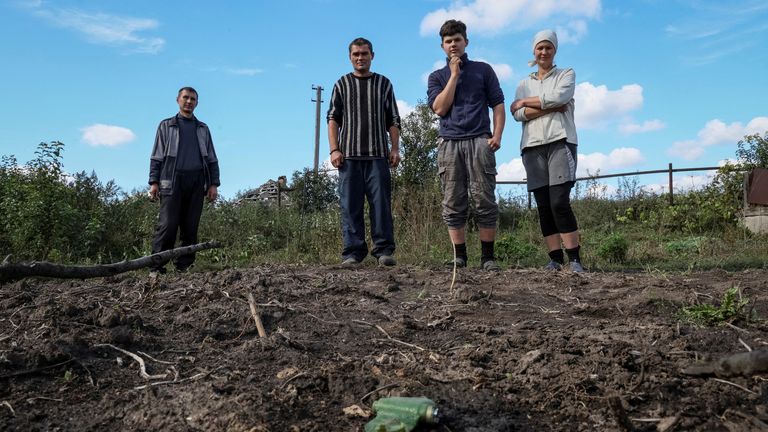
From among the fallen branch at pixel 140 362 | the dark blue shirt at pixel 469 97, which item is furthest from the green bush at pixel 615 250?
the fallen branch at pixel 140 362

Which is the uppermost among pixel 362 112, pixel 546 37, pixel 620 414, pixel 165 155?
pixel 546 37

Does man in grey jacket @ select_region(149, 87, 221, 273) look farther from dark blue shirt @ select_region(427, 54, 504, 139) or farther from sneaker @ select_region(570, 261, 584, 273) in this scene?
sneaker @ select_region(570, 261, 584, 273)

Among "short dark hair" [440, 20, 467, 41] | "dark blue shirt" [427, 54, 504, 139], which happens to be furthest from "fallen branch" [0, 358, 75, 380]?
"short dark hair" [440, 20, 467, 41]

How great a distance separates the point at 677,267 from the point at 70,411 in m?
5.66

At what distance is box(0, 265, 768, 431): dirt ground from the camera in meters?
1.91

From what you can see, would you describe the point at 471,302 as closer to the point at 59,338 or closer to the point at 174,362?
the point at 174,362

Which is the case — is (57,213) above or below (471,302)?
above

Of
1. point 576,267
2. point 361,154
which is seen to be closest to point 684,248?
point 576,267

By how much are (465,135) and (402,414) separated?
3392 millimetres

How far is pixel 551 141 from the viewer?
462 cm

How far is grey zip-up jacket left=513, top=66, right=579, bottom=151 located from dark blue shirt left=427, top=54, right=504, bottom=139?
264 millimetres

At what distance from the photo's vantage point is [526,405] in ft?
6.45

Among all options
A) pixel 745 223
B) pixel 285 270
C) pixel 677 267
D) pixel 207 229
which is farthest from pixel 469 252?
pixel 745 223

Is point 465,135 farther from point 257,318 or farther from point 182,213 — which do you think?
point 182,213
